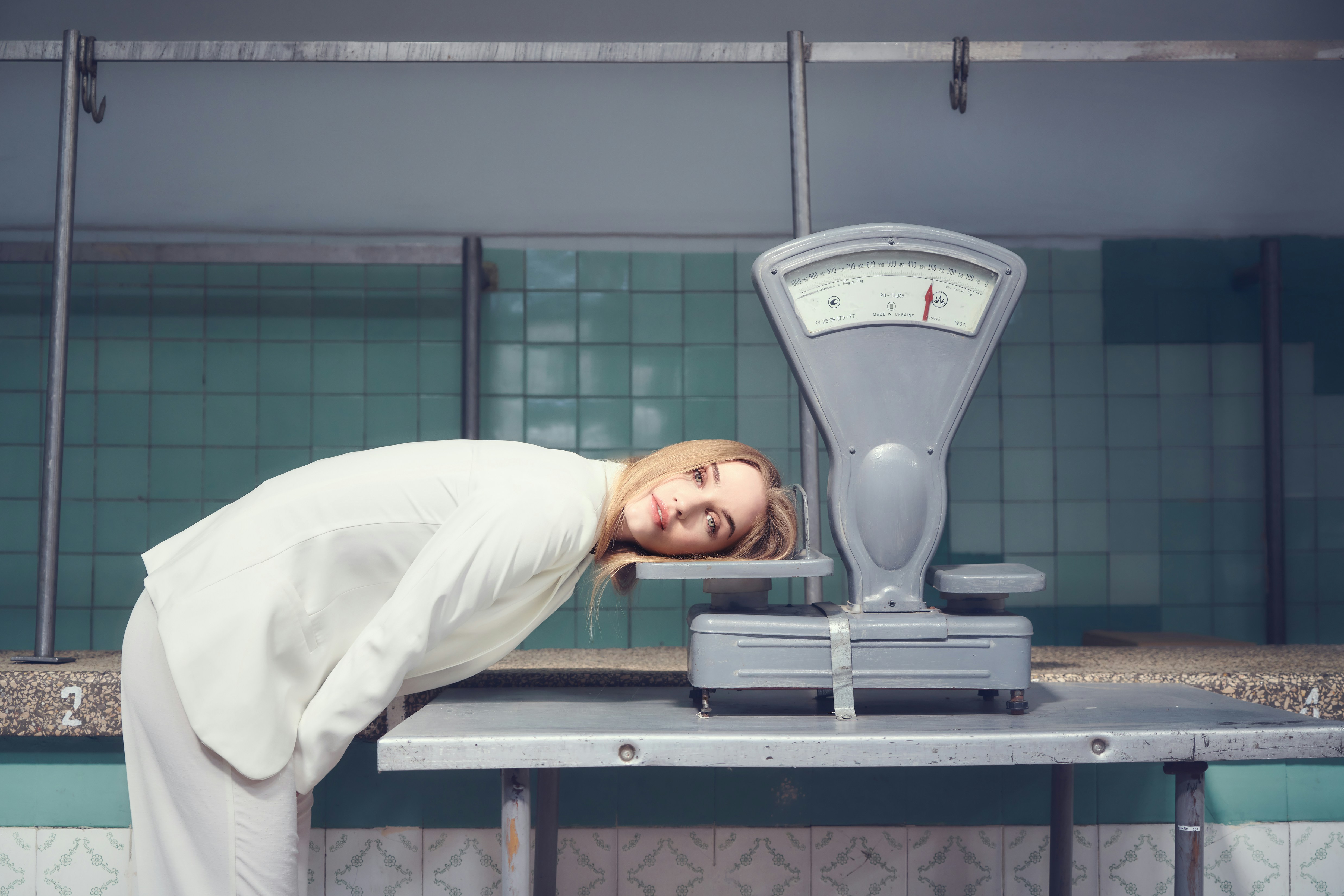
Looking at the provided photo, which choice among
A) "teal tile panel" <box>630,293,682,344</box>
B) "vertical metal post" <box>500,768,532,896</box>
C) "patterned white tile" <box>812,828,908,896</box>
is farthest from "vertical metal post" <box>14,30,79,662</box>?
"teal tile panel" <box>630,293,682,344</box>

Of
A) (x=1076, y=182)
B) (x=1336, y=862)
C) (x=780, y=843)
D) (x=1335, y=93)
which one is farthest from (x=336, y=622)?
(x=1335, y=93)

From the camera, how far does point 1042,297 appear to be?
2.71 meters

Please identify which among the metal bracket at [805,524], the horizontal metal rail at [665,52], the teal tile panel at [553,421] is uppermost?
the horizontal metal rail at [665,52]

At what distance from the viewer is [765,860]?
4.79 ft

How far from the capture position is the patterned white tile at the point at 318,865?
4.69 ft

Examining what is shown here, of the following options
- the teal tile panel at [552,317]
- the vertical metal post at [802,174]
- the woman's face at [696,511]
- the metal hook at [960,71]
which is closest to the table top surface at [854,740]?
the woman's face at [696,511]

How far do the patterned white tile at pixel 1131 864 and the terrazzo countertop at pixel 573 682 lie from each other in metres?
0.27

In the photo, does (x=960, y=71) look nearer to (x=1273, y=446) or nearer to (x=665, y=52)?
(x=665, y=52)

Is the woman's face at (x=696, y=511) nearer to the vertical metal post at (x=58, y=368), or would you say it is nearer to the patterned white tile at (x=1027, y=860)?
the patterned white tile at (x=1027, y=860)

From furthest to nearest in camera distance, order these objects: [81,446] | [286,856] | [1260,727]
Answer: [81,446] < [286,856] < [1260,727]

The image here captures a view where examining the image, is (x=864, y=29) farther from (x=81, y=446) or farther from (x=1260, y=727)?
(x=81, y=446)

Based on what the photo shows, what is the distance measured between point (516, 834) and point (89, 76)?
150 cm

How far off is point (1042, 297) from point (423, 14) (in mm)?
2122

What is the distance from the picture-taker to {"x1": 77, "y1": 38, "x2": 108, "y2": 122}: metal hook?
1.49 m
